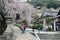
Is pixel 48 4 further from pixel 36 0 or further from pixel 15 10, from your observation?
pixel 15 10

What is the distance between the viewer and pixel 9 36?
11906mm

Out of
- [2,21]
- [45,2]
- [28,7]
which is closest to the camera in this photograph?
[2,21]

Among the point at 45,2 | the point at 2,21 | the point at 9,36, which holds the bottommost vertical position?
the point at 45,2

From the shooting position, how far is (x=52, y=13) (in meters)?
42.8

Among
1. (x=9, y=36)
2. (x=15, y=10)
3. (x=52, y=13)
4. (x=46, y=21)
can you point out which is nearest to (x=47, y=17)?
(x=46, y=21)

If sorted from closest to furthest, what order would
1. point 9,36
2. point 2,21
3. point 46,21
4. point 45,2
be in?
point 2,21 → point 9,36 → point 46,21 → point 45,2

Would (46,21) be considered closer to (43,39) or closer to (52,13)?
(52,13)

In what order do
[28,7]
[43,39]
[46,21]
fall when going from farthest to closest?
[46,21] < [28,7] < [43,39]

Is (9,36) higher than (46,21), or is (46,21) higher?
(9,36)

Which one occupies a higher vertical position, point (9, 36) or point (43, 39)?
point (9, 36)

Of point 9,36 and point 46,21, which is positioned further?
point 46,21

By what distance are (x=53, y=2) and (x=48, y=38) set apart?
1543 cm

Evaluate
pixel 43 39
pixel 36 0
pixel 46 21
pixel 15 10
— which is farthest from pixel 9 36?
pixel 36 0

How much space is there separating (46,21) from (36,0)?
577 cm
